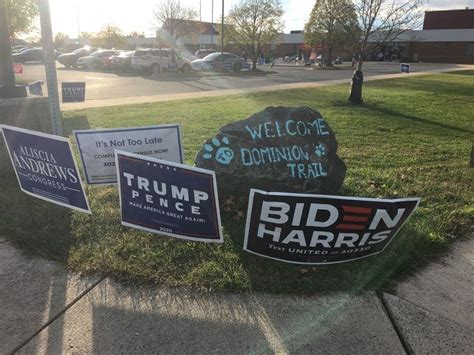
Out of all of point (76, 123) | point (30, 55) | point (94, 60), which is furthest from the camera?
point (30, 55)

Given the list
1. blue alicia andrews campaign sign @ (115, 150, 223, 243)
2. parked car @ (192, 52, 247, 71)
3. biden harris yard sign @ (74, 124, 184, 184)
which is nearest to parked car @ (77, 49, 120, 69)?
parked car @ (192, 52, 247, 71)

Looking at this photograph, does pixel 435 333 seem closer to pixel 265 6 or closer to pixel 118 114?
pixel 118 114

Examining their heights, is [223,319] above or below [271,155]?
below

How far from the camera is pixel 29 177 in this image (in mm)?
4125

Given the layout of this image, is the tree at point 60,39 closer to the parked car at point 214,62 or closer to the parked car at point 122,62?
the parked car at point 122,62

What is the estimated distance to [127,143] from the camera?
461cm

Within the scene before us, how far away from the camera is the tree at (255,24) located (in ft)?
107

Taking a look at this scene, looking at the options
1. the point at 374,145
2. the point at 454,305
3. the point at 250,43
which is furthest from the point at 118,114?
the point at 250,43

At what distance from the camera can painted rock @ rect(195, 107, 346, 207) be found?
461 centimetres

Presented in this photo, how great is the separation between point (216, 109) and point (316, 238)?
8657 mm

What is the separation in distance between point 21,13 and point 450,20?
57252 mm

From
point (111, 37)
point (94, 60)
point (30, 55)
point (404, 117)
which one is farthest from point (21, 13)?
point (111, 37)

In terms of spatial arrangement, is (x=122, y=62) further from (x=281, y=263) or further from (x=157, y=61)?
(x=281, y=263)

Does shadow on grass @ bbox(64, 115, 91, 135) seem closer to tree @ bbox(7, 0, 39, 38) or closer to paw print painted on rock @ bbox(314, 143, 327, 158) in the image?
paw print painted on rock @ bbox(314, 143, 327, 158)
